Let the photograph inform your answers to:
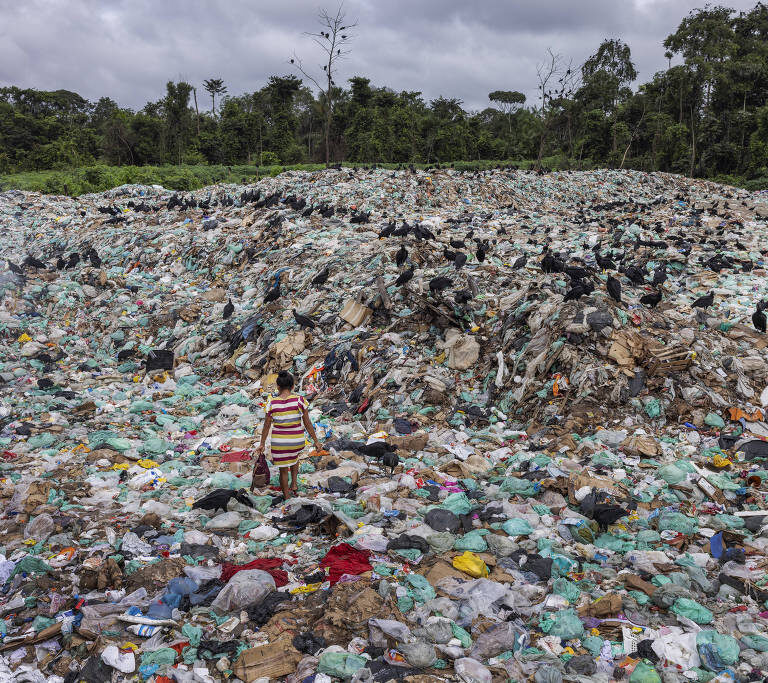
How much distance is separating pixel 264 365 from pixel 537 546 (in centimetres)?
409

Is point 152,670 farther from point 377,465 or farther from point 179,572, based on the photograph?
point 377,465

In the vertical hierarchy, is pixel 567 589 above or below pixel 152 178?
below

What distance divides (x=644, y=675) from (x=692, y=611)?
0.59 metres

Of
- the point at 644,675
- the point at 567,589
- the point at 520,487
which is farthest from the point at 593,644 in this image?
the point at 520,487

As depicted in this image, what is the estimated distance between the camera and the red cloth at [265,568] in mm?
2809

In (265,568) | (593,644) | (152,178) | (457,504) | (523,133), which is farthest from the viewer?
(523,133)

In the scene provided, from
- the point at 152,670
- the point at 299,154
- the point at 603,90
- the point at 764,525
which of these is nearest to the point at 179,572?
the point at 152,670

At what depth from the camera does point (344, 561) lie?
9.56 feet

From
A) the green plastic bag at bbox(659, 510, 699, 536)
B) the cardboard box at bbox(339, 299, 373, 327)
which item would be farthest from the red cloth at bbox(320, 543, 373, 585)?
the cardboard box at bbox(339, 299, 373, 327)

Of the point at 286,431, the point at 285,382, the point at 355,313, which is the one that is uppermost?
the point at 355,313

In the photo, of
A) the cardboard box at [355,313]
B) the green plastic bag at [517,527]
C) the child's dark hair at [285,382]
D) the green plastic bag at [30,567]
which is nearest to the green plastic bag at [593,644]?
the green plastic bag at [517,527]

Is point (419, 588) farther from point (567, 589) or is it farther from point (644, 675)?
point (644, 675)

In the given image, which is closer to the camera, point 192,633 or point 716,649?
point 716,649

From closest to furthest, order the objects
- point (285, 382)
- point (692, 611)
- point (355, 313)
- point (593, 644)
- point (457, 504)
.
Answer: point (593, 644) < point (692, 611) < point (457, 504) < point (285, 382) < point (355, 313)
